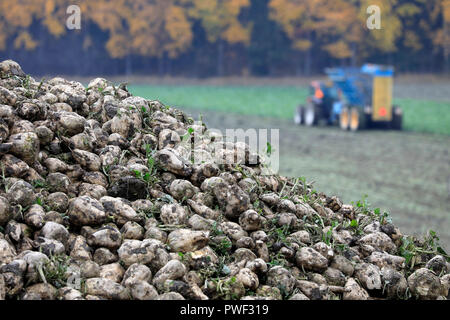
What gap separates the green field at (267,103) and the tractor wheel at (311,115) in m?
3.40

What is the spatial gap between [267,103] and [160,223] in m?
31.6

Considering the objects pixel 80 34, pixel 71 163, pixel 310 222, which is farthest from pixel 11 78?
pixel 80 34

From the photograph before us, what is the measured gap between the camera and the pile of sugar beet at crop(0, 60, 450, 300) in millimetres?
3057

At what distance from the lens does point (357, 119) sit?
71.6 feet

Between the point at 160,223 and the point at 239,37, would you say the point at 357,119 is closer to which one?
the point at 160,223

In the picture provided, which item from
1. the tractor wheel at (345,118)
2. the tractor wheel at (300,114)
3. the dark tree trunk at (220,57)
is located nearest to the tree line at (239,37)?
the dark tree trunk at (220,57)

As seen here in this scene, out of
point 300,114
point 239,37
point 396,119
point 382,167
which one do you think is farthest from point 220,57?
point 382,167

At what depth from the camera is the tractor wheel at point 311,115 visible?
23.8 metres

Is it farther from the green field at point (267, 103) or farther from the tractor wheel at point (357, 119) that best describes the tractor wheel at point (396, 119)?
the tractor wheel at point (357, 119)

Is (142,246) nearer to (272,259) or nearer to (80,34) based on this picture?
(272,259)

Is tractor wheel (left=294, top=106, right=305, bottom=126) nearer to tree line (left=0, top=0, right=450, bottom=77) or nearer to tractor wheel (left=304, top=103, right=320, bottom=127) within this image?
tractor wheel (left=304, top=103, right=320, bottom=127)

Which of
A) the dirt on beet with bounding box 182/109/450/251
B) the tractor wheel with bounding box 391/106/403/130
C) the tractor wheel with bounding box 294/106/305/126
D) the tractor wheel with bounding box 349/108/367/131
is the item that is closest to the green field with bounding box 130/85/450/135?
the tractor wheel with bounding box 391/106/403/130

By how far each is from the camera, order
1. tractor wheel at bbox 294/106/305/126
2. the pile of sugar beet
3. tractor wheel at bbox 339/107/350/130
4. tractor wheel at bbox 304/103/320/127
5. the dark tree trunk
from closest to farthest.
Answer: the pile of sugar beet → tractor wheel at bbox 339/107/350/130 → tractor wheel at bbox 304/103/320/127 → tractor wheel at bbox 294/106/305/126 → the dark tree trunk

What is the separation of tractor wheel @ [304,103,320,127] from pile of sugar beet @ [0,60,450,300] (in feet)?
64.2
